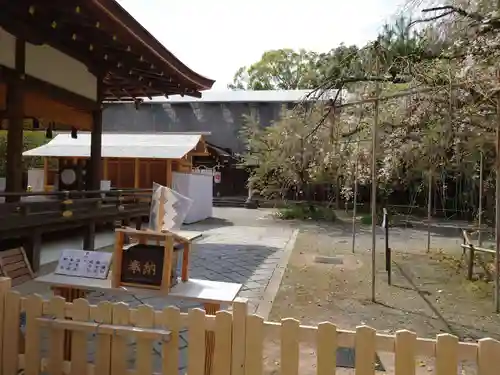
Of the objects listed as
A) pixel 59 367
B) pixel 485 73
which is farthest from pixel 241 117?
pixel 59 367

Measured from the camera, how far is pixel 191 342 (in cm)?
245

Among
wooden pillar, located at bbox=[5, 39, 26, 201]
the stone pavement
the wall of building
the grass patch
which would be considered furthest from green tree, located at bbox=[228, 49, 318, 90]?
wooden pillar, located at bbox=[5, 39, 26, 201]

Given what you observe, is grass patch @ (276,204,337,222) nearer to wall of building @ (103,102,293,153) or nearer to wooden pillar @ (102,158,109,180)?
wooden pillar @ (102,158,109,180)

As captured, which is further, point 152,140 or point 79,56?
point 152,140

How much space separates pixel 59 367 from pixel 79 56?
5692mm

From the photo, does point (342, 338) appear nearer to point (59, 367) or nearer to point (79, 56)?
point (59, 367)

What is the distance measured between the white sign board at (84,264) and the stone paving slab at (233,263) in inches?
25.6

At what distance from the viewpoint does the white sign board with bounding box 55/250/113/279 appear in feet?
10.9

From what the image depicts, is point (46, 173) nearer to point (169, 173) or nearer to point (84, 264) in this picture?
point (169, 173)

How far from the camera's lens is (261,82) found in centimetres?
4150

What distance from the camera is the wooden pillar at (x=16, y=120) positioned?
18.4 ft

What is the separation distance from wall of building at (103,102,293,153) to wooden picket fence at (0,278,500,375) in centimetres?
2592

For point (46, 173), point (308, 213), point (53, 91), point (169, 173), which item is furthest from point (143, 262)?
point (308, 213)

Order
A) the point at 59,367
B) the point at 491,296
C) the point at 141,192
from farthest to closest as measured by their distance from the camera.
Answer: the point at 141,192 < the point at 491,296 < the point at 59,367
